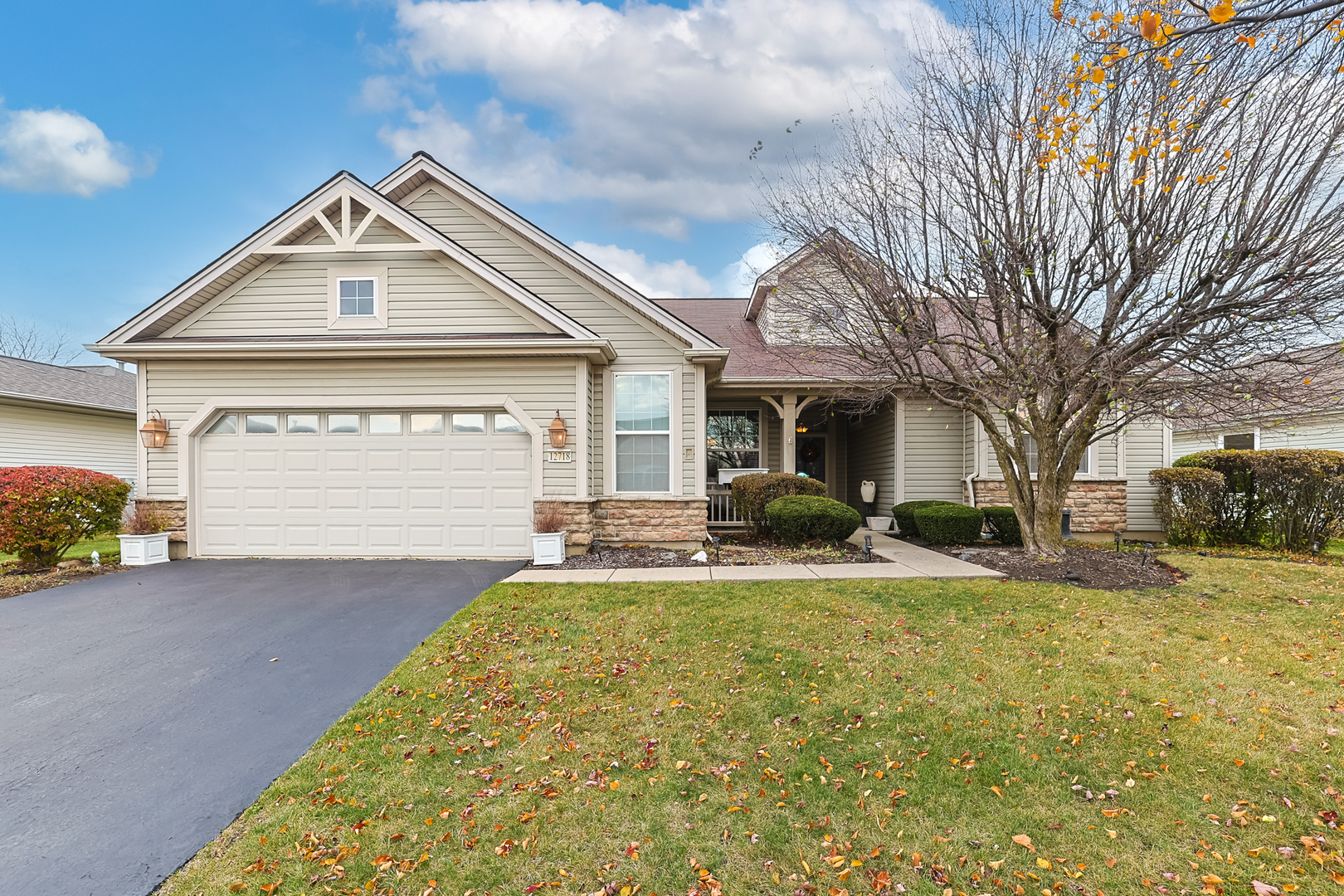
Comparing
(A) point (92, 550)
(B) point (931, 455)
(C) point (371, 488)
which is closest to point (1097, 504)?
(B) point (931, 455)

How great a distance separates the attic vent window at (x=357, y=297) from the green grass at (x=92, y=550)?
200 inches

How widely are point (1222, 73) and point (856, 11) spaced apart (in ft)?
14.3

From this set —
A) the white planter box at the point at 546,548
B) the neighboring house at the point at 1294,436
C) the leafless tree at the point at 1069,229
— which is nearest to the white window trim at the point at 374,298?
the white planter box at the point at 546,548

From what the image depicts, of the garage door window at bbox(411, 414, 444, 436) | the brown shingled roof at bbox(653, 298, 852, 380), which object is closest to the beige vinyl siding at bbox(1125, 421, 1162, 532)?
the brown shingled roof at bbox(653, 298, 852, 380)

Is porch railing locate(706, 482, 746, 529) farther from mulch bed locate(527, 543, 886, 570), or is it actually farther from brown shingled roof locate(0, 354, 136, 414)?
brown shingled roof locate(0, 354, 136, 414)

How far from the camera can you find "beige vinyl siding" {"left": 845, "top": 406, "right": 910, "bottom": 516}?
12383 mm

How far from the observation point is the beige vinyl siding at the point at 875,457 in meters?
12.4

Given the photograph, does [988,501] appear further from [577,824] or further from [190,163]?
[190,163]

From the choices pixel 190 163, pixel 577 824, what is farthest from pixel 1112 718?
pixel 190 163

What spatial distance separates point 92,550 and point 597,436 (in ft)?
31.4

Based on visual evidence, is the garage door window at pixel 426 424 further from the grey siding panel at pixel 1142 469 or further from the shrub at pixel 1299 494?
the shrub at pixel 1299 494

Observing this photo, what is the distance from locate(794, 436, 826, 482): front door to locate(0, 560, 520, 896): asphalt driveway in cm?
972

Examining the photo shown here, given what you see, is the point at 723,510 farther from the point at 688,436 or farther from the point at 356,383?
the point at 356,383

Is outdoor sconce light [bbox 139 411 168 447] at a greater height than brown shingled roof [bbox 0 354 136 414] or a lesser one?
lesser
